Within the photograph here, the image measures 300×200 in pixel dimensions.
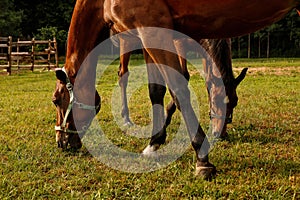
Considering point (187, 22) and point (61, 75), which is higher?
point (187, 22)

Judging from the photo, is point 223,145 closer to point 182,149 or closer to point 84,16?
point 182,149

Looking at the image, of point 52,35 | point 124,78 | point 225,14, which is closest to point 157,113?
point 225,14

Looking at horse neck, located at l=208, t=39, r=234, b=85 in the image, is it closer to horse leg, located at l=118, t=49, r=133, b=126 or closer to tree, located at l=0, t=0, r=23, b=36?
horse leg, located at l=118, t=49, r=133, b=126

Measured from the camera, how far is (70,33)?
4.09 m

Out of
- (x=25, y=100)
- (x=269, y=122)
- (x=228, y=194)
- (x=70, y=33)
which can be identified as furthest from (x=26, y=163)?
(x=25, y=100)

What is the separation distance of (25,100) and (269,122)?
542cm

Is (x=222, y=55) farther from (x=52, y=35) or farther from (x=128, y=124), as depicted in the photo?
(x=52, y=35)

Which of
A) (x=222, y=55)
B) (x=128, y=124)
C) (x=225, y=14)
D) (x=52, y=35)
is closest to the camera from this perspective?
(x=225, y=14)

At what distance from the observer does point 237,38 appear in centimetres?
3809

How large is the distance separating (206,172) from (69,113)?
1.57 meters

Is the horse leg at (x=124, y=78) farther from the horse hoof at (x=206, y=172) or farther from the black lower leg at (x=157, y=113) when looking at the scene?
the horse hoof at (x=206, y=172)

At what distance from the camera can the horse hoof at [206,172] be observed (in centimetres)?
325

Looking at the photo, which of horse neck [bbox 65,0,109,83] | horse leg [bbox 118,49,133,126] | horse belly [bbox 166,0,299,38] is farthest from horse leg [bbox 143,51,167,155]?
horse leg [bbox 118,49,133,126]

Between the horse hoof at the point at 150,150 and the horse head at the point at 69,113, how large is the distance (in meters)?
0.66
